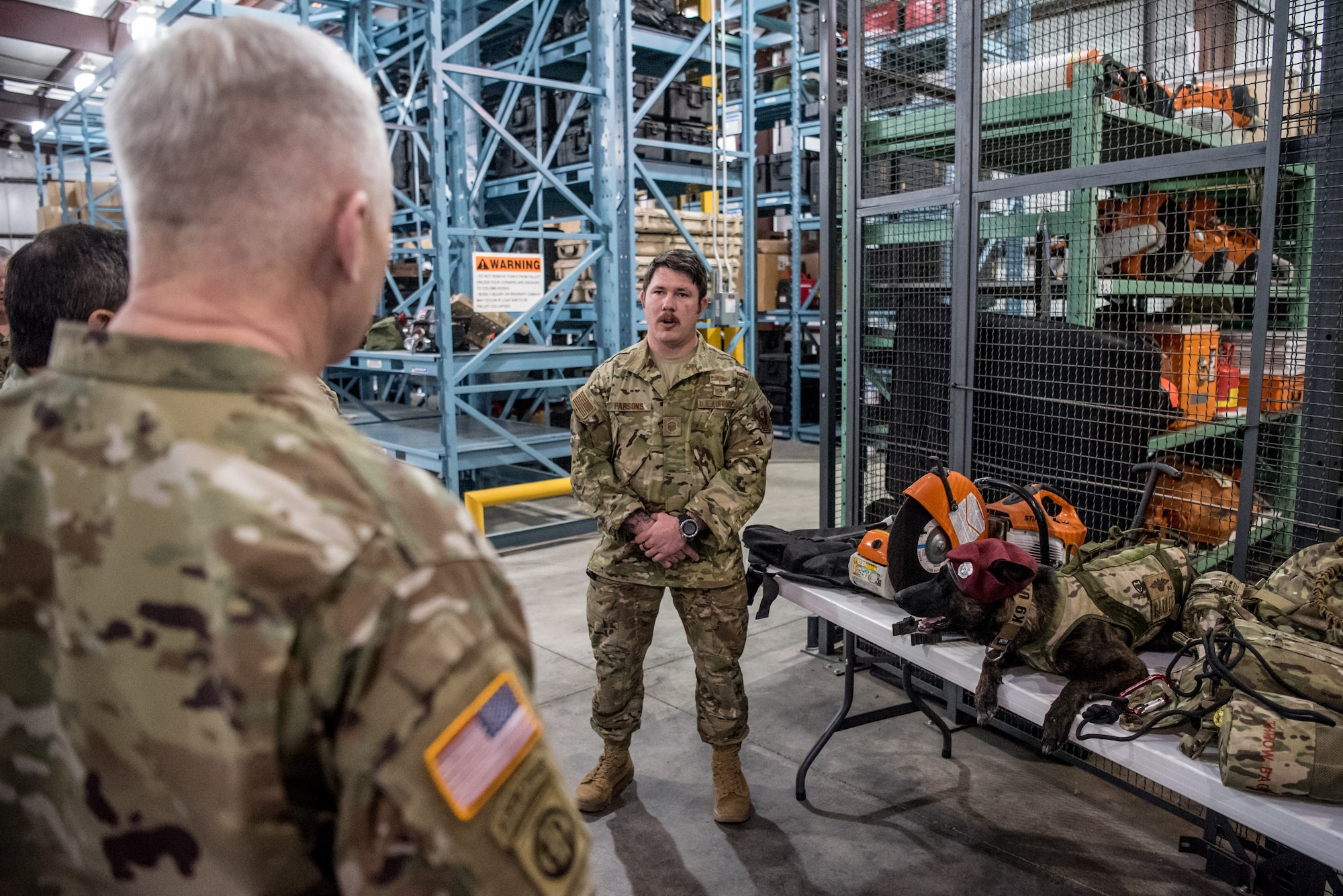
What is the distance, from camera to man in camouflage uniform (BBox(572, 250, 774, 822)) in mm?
3072

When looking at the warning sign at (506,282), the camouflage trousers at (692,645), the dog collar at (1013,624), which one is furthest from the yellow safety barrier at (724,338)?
the dog collar at (1013,624)

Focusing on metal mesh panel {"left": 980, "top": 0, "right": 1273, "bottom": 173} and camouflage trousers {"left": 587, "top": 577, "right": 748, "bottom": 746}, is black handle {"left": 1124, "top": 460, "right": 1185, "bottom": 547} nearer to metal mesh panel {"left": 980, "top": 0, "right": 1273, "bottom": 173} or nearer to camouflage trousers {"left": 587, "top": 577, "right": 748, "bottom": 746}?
metal mesh panel {"left": 980, "top": 0, "right": 1273, "bottom": 173}

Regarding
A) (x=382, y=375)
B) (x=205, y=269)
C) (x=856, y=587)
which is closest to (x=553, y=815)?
(x=205, y=269)

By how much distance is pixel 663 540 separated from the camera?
2988mm

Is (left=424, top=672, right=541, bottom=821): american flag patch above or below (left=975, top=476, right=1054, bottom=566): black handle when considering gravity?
above

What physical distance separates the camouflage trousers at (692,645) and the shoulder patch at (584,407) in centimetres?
57

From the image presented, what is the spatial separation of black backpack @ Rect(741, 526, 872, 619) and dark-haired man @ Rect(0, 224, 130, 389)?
1997 mm

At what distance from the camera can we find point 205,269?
0.81 meters

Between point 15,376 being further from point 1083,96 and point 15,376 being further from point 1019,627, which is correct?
point 1083,96

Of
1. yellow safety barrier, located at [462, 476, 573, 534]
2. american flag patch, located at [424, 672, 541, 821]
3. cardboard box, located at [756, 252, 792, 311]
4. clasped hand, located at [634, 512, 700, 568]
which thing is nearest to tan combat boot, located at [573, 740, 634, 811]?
clasped hand, located at [634, 512, 700, 568]

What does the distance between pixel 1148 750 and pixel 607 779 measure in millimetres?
1812

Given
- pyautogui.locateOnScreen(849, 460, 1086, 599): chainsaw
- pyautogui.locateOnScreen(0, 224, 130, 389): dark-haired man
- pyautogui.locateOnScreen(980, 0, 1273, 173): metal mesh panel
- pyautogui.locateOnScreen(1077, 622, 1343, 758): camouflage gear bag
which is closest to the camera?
pyautogui.locateOnScreen(1077, 622, 1343, 758): camouflage gear bag

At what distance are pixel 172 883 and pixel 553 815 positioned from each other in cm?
32

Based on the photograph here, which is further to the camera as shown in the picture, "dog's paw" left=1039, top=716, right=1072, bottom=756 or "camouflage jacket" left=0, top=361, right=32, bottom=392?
"camouflage jacket" left=0, top=361, right=32, bottom=392
